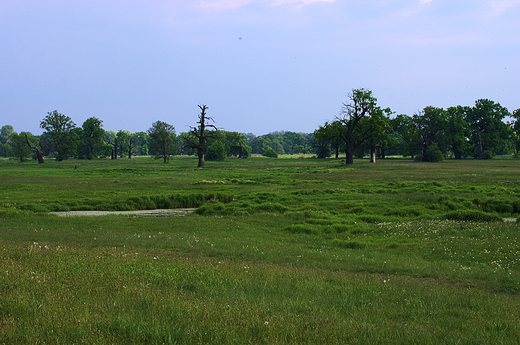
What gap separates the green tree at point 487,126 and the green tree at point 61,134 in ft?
357

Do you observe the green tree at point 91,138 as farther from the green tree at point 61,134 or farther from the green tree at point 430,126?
the green tree at point 430,126

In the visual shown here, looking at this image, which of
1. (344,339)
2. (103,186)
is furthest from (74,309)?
(103,186)

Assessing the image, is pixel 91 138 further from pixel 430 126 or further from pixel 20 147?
pixel 430 126

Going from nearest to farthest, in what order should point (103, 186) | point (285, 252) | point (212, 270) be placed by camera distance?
1. point (212, 270)
2. point (285, 252)
3. point (103, 186)

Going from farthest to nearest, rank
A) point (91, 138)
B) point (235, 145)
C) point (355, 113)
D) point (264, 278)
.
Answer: point (235, 145) < point (91, 138) < point (355, 113) < point (264, 278)

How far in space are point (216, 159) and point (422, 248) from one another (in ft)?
372

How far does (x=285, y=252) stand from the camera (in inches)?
591

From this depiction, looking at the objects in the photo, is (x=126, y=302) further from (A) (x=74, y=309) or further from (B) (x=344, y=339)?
(B) (x=344, y=339)

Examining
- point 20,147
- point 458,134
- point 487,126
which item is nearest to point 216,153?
point 20,147

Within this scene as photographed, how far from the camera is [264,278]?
999 centimetres

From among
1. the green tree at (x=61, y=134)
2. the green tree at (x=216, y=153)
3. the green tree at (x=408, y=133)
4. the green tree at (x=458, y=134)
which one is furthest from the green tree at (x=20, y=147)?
the green tree at (x=458, y=134)

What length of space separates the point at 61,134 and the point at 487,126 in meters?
117

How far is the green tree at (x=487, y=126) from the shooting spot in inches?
4756

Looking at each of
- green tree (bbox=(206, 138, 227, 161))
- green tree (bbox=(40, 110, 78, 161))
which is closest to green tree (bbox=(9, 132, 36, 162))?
green tree (bbox=(40, 110, 78, 161))
